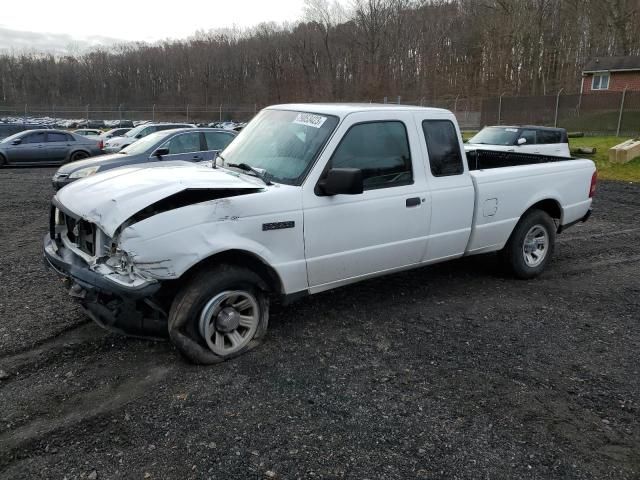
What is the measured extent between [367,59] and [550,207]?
2808 inches

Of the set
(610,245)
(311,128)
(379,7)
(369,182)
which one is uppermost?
(379,7)

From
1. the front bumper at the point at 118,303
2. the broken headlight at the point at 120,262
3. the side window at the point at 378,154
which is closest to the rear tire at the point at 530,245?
the side window at the point at 378,154

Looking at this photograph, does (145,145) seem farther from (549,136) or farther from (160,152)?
(549,136)

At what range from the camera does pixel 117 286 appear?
3430mm

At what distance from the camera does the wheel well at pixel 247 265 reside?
3775 mm

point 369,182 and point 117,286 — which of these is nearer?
point 117,286

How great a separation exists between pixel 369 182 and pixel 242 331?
5.51ft

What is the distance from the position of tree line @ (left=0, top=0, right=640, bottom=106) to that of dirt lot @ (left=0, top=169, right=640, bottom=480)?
126 ft

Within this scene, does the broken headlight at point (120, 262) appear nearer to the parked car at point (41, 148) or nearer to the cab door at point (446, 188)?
the cab door at point (446, 188)

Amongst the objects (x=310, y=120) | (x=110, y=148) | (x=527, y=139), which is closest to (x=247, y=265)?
(x=310, y=120)

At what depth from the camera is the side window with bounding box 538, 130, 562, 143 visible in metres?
14.6

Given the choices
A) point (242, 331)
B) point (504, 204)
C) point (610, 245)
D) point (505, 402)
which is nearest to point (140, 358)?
point (242, 331)

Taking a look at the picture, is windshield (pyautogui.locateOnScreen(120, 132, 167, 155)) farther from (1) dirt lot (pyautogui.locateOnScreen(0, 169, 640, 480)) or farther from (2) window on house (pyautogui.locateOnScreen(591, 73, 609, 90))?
(2) window on house (pyautogui.locateOnScreen(591, 73, 609, 90))

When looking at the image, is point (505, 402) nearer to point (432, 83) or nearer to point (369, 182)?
point (369, 182)
